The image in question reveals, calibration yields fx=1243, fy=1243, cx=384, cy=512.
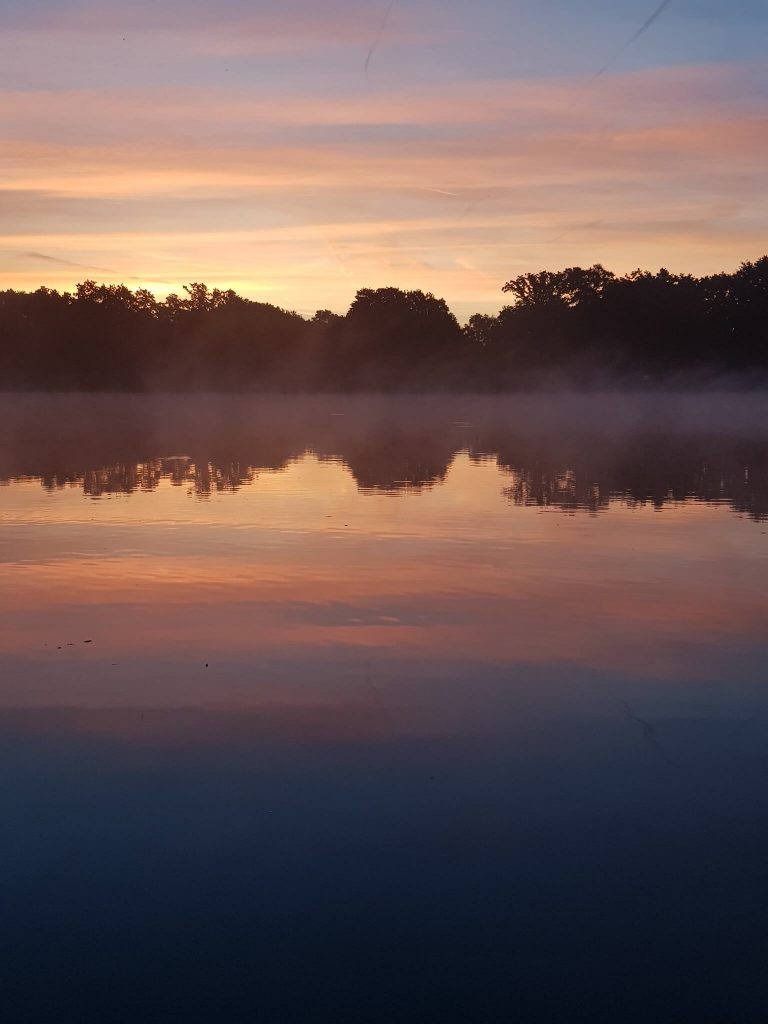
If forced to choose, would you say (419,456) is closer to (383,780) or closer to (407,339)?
(383,780)

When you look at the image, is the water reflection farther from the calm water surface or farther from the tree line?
the tree line

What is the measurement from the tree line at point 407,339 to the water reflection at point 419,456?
5985cm

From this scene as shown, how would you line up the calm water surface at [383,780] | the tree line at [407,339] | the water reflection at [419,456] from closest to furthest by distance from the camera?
1. the calm water surface at [383,780]
2. the water reflection at [419,456]
3. the tree line at [407,339]

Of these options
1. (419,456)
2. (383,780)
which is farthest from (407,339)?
(383,780)

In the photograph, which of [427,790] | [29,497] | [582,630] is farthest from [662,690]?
[29,497]

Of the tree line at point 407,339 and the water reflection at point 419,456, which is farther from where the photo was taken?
the tree line at point 407,339

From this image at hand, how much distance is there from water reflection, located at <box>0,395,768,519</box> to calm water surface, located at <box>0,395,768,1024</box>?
712 cm

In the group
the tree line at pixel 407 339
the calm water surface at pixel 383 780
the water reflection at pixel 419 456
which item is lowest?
the calm water surface at pixel 383 780

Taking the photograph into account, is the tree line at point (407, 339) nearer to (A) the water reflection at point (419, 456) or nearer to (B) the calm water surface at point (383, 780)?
(A) the water reflection at point (419, 456)

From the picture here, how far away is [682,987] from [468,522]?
1215 cm

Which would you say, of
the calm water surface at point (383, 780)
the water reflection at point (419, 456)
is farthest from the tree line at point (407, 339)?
the calm water surface at point (383, 780)

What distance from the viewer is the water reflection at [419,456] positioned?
2156 cm

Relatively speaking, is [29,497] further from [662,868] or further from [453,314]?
[453,314]

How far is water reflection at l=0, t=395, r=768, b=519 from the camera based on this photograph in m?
21.6
